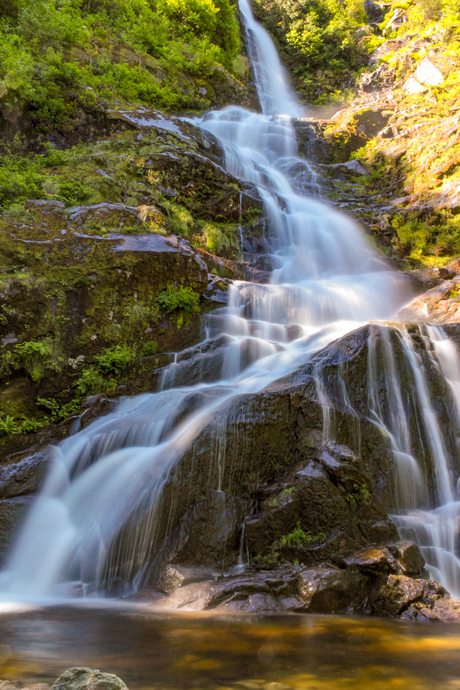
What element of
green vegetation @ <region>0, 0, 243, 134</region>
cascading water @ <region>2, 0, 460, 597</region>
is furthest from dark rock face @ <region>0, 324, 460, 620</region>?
green vegetation @ <region>0, 0, 243, 134</region>

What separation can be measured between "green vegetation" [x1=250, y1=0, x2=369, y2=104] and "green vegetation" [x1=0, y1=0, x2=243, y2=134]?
612cm

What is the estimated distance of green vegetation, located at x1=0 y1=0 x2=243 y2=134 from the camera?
12750 mm

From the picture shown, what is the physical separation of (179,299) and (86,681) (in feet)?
27.1

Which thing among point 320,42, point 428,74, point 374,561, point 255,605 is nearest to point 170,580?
point 255,605

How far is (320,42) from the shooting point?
2800 cm

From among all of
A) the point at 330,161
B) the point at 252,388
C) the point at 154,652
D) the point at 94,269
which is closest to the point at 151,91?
the point at 330,161

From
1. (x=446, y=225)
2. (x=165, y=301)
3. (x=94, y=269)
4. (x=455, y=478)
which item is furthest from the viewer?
(x=446, y=225)

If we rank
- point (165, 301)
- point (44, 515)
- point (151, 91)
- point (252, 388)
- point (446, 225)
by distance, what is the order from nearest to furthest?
point (44, 515)
point (252, 388)
point (165, 301)
point (446, 225)
point (151, 91)

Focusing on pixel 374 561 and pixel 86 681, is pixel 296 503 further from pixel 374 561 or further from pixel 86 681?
pixel 86 681

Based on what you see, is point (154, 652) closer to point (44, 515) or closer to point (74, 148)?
point (44, 515)

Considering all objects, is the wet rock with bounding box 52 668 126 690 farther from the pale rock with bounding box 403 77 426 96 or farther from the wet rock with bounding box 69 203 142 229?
the pale rock with bounding box 403 77 426 96

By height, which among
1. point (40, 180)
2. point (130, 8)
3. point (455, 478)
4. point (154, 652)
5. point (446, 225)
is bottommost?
point (154, 652)

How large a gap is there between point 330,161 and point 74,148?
13.3 metres

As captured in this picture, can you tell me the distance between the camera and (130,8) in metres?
20.2
